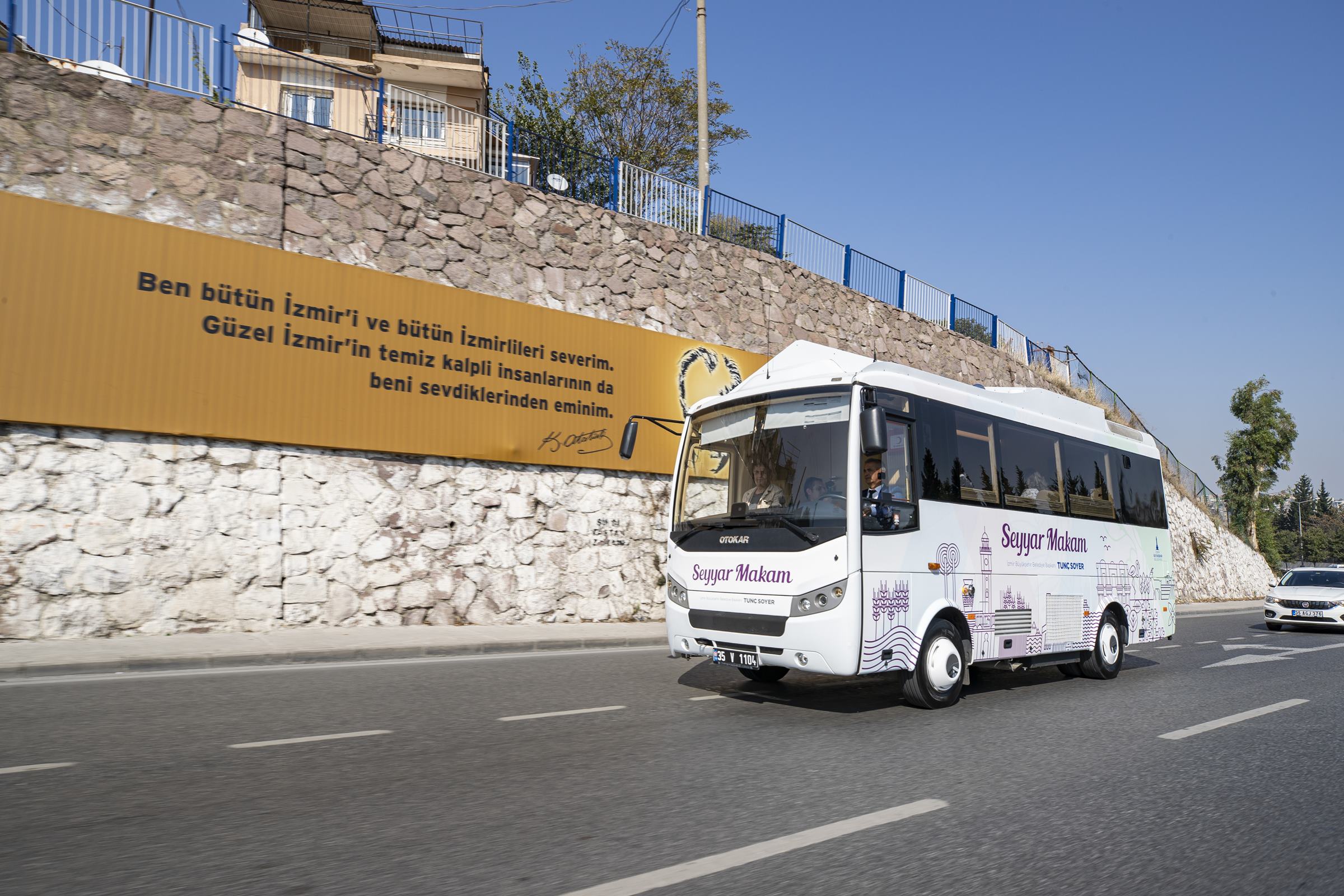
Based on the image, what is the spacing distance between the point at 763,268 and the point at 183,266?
532 inches

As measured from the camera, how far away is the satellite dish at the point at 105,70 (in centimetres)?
1208

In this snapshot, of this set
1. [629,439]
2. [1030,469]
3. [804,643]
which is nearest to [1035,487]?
[1030,469]

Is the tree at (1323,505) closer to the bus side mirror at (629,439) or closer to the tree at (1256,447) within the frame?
the tree at (1256,447)

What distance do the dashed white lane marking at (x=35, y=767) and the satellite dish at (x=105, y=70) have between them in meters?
10.3

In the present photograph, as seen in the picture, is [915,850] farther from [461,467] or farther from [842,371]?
[461,467]

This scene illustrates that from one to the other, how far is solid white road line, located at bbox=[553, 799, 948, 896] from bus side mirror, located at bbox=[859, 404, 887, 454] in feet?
9.97

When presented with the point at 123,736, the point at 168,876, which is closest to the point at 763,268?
the point at 123,736

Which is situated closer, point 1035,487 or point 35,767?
point 35,767

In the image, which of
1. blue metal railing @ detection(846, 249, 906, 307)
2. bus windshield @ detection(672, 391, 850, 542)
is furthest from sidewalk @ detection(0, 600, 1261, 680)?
blue metal railing @ detection(846, 249, 906, 307)

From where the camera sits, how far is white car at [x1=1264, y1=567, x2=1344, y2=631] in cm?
1992

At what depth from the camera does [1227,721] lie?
25.5 feet

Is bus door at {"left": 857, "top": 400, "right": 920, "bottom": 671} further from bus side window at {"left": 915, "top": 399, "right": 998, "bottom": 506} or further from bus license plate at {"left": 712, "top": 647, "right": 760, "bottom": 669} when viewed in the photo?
bus license plate at {"left": 712, "top": 647, "right": 760, "bottom": 669}

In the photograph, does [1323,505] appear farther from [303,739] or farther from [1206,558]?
[303,739]

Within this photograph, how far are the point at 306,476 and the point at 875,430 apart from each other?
8.94 m
